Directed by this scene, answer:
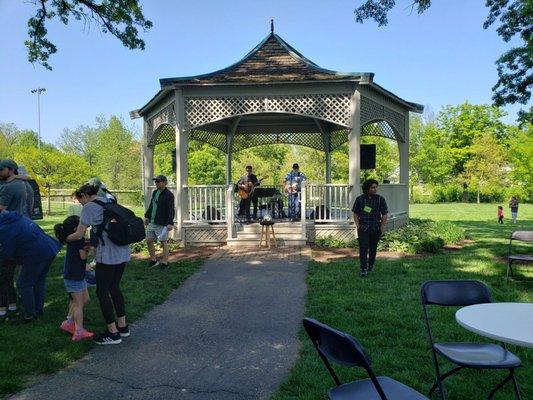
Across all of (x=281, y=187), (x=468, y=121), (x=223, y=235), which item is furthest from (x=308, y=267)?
(x=468, y=121)

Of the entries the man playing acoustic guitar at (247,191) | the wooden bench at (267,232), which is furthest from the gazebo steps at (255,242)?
the man playing acoustic guitar at (247,191)

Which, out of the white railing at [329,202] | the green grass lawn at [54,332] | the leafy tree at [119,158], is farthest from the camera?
the leafy tree at [119,158]

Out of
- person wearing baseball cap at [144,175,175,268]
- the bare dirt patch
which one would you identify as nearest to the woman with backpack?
person wearing baseball cap at [144,175,175,268]

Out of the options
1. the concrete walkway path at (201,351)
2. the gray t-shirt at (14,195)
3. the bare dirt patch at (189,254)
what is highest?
the gray t-shirt at (14,195)

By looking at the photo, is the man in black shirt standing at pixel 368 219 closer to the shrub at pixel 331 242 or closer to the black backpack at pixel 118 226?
the shrub at pixel 331 242

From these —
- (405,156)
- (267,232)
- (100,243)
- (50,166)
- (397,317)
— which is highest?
(50,166)

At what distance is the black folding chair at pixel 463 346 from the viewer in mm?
3331

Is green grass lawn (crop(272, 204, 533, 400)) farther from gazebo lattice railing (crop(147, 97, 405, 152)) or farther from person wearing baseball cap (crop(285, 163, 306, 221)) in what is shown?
gazebo lattice railing (crop(147, 97, 405, 152))

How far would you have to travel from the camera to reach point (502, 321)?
115 inches

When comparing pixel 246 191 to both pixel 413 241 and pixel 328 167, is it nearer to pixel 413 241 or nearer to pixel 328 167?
pixel 413 241

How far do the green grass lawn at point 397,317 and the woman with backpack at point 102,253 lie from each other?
2.09 metres

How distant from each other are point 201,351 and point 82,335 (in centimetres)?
134

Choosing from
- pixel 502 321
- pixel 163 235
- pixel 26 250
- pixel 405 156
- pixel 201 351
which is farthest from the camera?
pixel 405 156

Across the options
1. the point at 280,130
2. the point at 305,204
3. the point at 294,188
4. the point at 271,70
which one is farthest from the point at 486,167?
the point at 305,204
